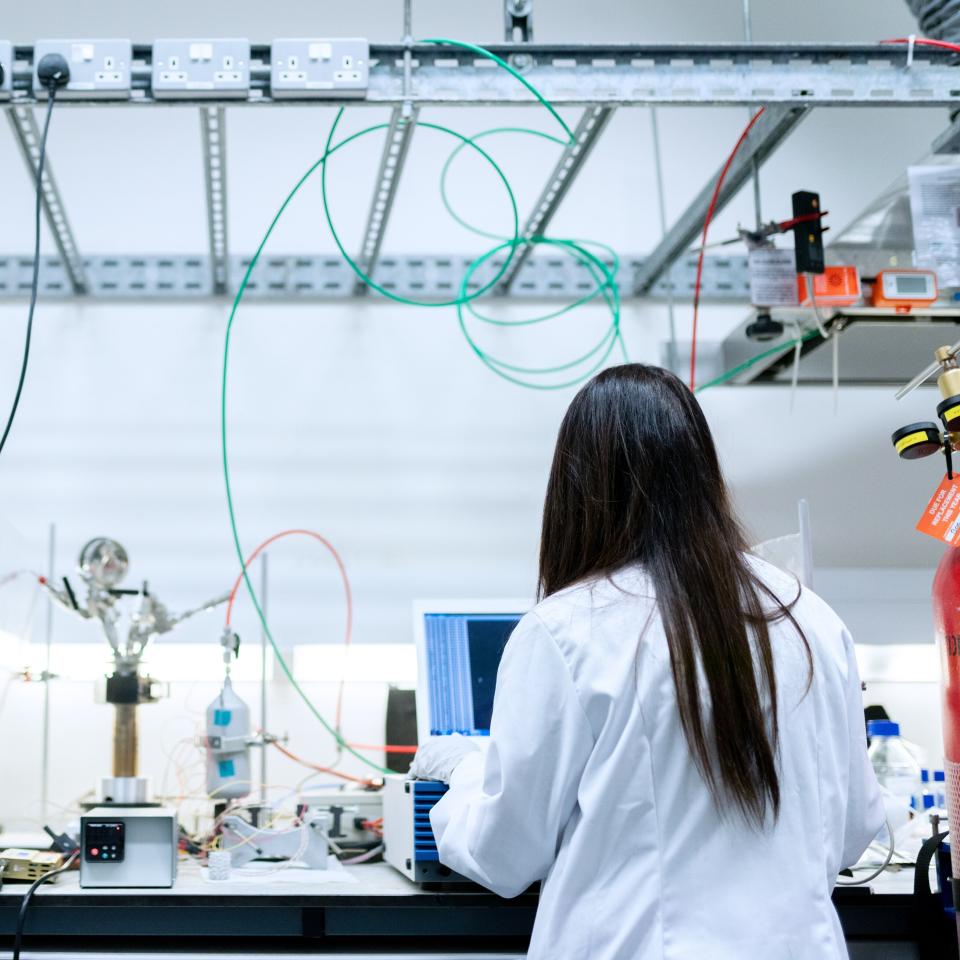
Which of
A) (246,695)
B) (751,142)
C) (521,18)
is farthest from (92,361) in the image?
(751,142)

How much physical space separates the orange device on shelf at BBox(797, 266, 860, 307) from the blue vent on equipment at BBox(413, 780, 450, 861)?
1.06m

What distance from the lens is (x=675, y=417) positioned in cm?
114

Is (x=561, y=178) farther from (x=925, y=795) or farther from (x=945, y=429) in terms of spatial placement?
(x=925, y=795)

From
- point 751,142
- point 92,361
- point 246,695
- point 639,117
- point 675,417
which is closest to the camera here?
point 675,417

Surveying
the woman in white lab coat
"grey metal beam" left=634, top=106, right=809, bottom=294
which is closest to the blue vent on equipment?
the woman in white lab coat

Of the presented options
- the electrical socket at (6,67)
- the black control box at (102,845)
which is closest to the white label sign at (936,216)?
the electrical socket at (6,67)

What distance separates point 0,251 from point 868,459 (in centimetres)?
206

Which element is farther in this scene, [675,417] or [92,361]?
[92,361]

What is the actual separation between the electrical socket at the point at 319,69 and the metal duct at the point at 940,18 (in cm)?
101

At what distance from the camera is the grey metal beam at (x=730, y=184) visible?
6.18 feet

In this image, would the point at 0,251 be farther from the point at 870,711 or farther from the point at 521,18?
the point at 870,711

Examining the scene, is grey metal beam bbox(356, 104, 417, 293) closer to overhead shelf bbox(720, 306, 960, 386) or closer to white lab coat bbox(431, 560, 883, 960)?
overhead shelf bbox(720, 306, 960, 386)

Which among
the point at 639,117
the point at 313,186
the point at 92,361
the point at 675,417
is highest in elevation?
the point at 639,117

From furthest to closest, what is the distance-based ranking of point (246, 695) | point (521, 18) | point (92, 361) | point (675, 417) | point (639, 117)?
point (639, 117), point (92, 361), point (246, 695), point (521, 18), point (675, 417)
